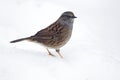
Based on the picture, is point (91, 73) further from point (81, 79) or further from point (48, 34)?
point (48, 34)

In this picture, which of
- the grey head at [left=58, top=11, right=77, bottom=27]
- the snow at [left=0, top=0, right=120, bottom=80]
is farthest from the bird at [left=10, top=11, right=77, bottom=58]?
the snow at [left=0, top=0, right=120, bottom=80]

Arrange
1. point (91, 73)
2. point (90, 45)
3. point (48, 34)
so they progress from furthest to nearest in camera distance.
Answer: point (90, 45), point (48, 34), point (91, 73)

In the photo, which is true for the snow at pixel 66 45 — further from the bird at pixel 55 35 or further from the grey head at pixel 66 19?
the grey head at pixel 66 19

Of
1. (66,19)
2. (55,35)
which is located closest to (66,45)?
(66,19)

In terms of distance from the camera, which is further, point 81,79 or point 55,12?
point 55,12

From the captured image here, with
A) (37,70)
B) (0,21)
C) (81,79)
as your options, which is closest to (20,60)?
(37,70)

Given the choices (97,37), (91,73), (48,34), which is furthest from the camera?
(97,37)
